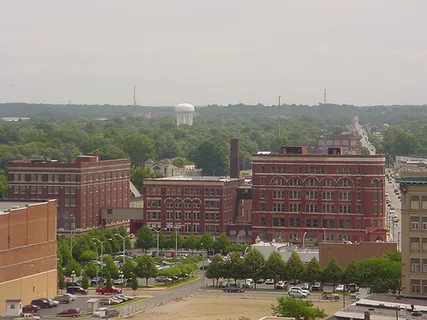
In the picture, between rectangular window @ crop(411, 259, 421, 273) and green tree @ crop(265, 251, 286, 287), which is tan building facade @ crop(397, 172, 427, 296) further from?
green tree @ crop(265, 251, 286, 287)

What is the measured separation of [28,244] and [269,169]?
42436mm

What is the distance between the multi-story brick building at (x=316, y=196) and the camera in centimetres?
13212

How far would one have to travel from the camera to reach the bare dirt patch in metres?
91.9

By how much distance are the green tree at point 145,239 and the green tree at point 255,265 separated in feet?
83.2

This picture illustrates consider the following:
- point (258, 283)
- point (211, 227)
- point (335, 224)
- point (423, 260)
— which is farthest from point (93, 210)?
point (423, 260)

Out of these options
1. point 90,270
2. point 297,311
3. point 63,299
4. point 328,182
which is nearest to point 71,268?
point 90,270

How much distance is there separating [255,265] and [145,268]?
26.9ft

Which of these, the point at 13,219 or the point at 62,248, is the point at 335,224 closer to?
the point at 62,248

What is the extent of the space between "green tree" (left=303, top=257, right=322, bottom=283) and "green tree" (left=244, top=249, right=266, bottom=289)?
3.34m

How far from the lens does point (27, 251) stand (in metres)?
96.1

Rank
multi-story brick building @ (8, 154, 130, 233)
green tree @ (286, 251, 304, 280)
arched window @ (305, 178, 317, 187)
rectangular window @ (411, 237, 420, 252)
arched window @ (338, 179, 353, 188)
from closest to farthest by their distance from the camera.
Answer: rectangular window @ (411, 237, 420, 252) < green tree @ (286, 251, 304, 280) < arched window @ (338, 179, 353, 188) < arched window @ (305, 178, 317, 187) < multi-story brick building @ (8, 154, 130, 233)

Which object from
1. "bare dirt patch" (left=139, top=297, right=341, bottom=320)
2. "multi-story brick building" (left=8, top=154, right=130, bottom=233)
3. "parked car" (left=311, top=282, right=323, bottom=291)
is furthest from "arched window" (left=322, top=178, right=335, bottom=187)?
"bare dirt patch" (left=139, top=297, right=341, bottom=320)

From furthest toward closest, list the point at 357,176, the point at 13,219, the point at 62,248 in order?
the point at 357,176, the point at 62,248, the point at 13,219

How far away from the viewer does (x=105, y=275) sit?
10969cm
